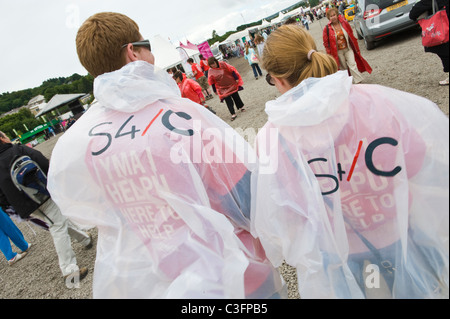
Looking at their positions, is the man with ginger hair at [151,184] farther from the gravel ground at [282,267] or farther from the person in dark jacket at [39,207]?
the person in dark jacket at [39,207]

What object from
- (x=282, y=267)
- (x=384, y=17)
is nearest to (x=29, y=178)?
(x=282, y=267)

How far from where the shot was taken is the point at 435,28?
307 centimetres

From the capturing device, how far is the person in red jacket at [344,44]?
16.7 feet

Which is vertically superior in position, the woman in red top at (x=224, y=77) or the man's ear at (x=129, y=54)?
the man's ear at (x=129, y=54)

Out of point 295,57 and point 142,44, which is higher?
point 142,44

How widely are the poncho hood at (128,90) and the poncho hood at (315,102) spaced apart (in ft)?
1.75

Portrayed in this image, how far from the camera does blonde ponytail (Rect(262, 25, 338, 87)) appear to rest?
1.18 metres

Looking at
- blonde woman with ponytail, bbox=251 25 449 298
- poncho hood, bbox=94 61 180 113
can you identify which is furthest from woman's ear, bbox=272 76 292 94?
poncho hood, bbox=94 61 180 113

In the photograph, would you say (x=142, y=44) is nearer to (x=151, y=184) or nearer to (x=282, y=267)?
(x=151, y=184)

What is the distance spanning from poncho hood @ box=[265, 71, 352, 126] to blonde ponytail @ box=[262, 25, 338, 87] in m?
0.12

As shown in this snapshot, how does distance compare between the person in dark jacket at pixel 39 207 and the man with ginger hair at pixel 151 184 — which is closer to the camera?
the man with ginger hair at pixel 151 184

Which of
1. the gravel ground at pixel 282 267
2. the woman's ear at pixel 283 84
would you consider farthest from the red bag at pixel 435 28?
the woman's ear at pixel 283 84

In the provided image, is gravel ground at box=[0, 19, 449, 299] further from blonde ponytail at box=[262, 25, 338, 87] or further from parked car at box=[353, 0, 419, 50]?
blonde ponytail at box=[262, 25, 338, 87]

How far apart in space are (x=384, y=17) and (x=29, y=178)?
7858 millimetres
